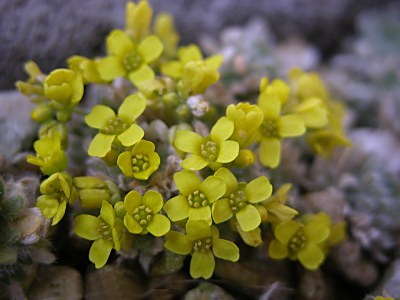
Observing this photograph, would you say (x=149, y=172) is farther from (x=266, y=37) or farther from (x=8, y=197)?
(x=266, y=37)

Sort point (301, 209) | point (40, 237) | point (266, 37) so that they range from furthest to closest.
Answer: point (266, 37)
point (301, 209)
point (40, 237)

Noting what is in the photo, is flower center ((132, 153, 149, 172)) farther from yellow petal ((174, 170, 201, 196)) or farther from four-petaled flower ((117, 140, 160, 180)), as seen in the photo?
yellow petal ((174, 170, 201, 196))

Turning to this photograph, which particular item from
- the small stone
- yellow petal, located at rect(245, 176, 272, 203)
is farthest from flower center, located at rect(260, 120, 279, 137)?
the small stone

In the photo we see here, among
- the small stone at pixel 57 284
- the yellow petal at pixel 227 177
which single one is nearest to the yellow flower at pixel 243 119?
the yellow petal at pixel 227 177

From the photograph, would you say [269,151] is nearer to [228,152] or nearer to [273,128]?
[273,128]

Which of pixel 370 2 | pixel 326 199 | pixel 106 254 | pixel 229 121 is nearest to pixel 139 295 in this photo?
pixel 106 254

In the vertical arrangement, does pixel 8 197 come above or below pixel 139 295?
above
